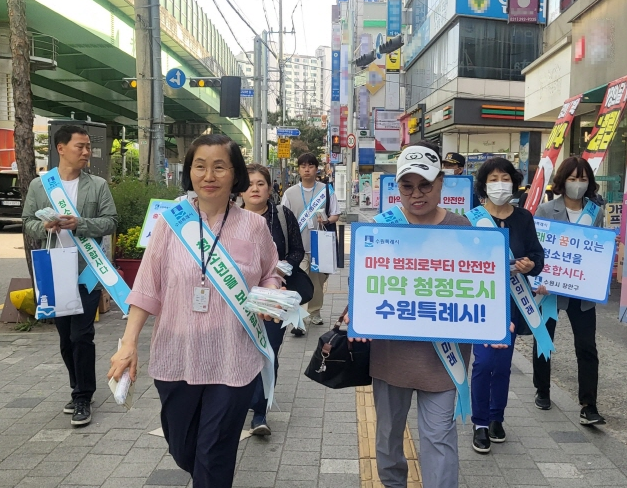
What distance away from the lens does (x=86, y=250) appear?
14.8 ft

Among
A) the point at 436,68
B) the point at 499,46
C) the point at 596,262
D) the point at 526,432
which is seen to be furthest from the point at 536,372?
the point at 436,68

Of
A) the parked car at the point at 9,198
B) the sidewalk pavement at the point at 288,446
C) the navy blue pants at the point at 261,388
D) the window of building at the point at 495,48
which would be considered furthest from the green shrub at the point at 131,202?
the window of building at the point at 495,48

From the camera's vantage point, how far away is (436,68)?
31.0m

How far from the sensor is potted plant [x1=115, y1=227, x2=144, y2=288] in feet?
28.2

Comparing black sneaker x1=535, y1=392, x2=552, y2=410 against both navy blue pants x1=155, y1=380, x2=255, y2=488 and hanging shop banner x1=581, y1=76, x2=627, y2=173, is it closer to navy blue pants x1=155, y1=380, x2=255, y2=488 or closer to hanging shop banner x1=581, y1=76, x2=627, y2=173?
navy blue pants x1=155, y1=380, x2=255, y2=488

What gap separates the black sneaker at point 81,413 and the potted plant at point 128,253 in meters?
4.23

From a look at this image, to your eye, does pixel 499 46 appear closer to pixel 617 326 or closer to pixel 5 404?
pixel 617 326

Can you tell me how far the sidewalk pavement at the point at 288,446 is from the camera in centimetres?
362

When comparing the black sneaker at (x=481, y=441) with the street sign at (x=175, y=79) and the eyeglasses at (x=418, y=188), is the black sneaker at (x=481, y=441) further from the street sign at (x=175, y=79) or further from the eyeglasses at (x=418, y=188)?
the street sign at (x=175, y=79)

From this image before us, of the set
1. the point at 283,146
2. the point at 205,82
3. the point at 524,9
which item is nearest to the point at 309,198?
the point at 205,82

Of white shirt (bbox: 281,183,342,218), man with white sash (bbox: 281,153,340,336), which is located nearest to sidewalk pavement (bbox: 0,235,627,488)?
man with white sash (bbox: 281,153,340,336)

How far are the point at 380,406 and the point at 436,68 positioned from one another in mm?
30014

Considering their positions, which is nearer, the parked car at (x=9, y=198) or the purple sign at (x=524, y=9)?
the purple sign at (x=524, y=9)

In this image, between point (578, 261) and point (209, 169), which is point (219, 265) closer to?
point (209, 169)
